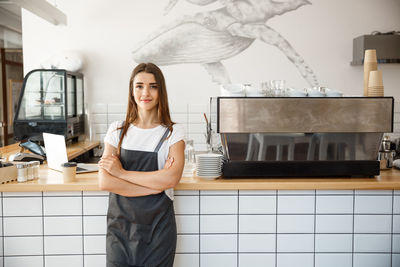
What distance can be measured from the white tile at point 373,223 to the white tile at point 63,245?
1.48m

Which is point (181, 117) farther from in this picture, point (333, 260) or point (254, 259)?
point (333, 260)

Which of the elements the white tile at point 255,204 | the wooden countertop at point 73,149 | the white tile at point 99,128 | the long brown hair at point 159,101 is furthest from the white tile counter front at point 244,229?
the white tile at point 99,128

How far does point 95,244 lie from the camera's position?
2.20 meters

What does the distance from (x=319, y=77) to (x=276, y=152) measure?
2.72 metres

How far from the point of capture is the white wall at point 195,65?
4609 mm

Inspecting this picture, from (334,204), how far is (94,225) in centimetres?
128

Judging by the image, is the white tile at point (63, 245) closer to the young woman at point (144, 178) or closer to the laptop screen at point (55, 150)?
the young woman at point (144, 178)

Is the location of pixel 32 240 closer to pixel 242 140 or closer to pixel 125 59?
pixel 242 140

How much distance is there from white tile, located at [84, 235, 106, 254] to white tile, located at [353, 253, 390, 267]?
1353mm

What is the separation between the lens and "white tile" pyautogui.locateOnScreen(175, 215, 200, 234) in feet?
7.27

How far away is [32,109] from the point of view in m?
4.19

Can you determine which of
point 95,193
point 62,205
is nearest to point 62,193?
point 62,205

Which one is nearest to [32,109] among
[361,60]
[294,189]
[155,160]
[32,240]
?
[32,240]

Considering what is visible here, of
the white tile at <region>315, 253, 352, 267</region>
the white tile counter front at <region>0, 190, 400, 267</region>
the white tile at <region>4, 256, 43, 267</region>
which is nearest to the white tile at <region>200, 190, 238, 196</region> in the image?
the white tile counter front at <region>0, 190, 400, 267</region>
